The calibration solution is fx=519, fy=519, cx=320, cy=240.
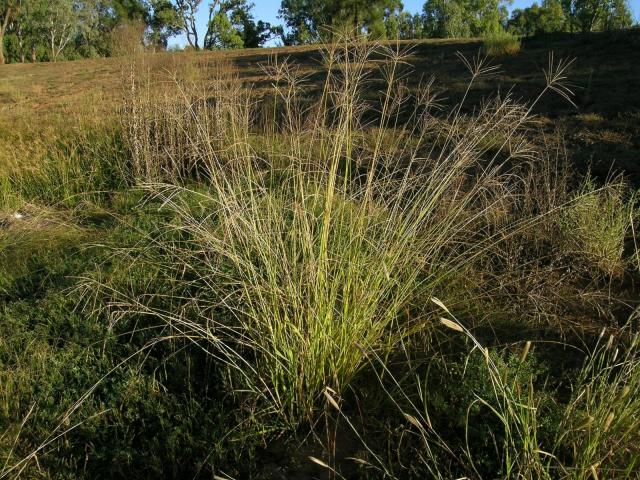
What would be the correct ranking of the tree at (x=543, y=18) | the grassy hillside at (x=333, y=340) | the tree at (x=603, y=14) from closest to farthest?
the grassy hillside at (x=333, y=340)
the tree at (x=603, y=14)
the tree at (x=543, y=18)

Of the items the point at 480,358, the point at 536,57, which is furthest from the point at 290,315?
the point at 536,57

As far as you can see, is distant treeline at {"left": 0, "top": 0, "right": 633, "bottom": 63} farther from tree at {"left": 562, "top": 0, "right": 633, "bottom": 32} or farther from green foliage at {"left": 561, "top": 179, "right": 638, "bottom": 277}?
green foliage at {"left": 561, "top": 179, "right": 638, "bottom": 277}

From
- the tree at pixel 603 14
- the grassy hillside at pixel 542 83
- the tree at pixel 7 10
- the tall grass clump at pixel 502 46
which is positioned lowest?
the grassy hillside at pixel 542 83

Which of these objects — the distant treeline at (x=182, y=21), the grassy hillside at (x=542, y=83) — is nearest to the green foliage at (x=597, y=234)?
the grassy hillside at (x=542, y=83)

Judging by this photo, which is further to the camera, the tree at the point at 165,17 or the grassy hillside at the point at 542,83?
the tree at the point at 165,17

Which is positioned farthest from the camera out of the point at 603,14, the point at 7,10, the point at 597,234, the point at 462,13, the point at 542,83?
the point at 462,13

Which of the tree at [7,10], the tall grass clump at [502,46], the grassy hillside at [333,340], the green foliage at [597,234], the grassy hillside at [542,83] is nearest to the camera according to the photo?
the grassy hillside at [333,340]

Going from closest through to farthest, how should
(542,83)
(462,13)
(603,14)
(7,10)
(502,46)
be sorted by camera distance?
(542,83) < (502,46) < (603,14) < (7,10) < (462,13)

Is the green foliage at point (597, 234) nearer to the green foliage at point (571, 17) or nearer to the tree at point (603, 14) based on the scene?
the green foliage at point (571, 17)

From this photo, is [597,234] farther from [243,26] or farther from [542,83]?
[243,26]

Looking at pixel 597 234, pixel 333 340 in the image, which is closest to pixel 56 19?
pixel 597 234

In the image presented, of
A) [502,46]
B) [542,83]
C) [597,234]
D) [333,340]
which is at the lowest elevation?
[333,340]

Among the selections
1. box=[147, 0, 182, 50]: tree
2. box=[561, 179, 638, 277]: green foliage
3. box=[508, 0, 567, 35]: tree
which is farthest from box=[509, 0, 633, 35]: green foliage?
box=[147, 0, 182, 50]: tree

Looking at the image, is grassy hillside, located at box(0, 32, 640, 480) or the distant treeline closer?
grassy hillside, located at box(0, 32, 640, 480)
